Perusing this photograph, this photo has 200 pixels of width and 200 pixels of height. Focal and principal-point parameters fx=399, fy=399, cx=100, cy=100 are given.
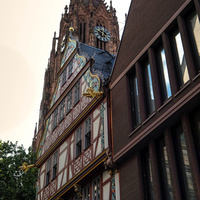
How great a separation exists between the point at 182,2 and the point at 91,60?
7115 millimetres

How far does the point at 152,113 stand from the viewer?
11859 mm

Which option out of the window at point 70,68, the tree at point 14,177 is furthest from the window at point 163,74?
the tree at point 14,177

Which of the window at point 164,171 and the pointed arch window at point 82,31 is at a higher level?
the pointed arch window at point 82,31

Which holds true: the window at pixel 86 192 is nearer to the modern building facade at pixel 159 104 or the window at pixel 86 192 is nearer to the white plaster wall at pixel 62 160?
the modern building facade at pixel 159 104

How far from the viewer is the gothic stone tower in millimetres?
71562

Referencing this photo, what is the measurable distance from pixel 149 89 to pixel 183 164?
323 centimetres

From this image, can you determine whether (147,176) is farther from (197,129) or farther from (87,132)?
(87,132)

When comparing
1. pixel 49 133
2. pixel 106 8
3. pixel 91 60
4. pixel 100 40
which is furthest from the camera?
pixel 106 8

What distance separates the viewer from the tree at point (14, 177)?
92.3 ft

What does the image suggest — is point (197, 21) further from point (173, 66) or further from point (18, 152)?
point (18, 152)

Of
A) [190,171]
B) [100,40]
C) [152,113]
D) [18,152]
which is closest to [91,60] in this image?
[152,113]

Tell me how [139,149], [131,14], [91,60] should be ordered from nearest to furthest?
[139,149]
[131,14]
[91,60]

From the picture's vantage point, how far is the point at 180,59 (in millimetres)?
11469

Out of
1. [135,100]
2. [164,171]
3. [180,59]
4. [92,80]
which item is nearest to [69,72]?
[92,80]
